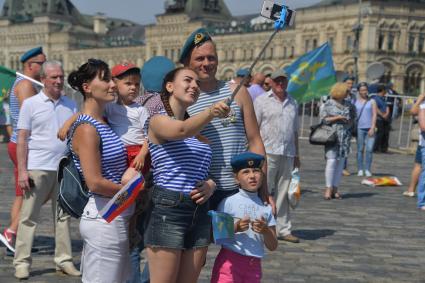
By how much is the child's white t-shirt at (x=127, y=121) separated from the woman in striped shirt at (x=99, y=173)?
0.17 m

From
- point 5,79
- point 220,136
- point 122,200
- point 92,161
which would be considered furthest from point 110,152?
point 5,79

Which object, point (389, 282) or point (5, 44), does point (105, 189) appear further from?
point (5, 44)

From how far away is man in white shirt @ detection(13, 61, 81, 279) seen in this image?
602 centimetres

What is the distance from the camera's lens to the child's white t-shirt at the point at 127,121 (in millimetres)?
4410

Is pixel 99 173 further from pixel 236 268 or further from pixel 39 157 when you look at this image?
pixel 39 157

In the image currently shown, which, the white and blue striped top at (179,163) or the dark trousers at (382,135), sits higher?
the white and blue striped top at (179,163)

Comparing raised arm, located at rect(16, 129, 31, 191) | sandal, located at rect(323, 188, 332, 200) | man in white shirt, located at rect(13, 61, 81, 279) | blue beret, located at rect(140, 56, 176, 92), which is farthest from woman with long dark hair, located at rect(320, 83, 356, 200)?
blue beret, located at rect(140, 56, 176, 92)

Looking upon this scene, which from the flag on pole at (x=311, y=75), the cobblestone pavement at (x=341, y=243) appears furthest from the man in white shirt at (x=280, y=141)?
the flag on pole at (x=311, y=75)

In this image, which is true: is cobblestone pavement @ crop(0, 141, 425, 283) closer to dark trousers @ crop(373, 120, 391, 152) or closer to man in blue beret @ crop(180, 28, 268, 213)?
man in blue beret @ crop(180, 28, 268, 213)

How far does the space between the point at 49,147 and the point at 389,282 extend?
10.2 feet

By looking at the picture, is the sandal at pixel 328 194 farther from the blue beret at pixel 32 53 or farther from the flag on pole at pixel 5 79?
the blue beret at pixel 32 53

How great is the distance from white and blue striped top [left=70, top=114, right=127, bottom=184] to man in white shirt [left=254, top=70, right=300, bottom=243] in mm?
3713

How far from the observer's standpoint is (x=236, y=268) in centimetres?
454

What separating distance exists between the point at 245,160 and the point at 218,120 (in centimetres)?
29
